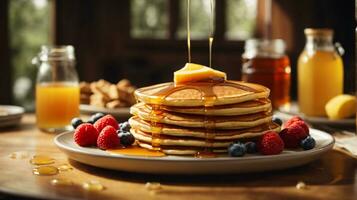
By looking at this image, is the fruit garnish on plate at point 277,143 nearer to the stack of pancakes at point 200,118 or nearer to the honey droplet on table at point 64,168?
the stack of pancakes at point 200,118

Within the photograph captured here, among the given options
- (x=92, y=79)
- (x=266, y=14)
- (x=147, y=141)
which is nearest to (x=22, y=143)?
(x=147, y=141)

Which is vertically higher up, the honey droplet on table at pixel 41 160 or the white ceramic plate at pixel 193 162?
the white ceramic plate at pixel 193 162

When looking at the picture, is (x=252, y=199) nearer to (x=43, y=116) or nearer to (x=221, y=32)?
(x=43, y=116)

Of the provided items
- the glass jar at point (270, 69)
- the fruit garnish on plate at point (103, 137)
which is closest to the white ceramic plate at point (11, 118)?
the fruit garnish on plate at point (103, 137)

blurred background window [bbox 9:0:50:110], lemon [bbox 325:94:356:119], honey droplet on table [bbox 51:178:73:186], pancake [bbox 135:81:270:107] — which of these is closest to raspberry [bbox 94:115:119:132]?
pancake [bbox 135:81:270:107]

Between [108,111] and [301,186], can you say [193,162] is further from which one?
[108,111]

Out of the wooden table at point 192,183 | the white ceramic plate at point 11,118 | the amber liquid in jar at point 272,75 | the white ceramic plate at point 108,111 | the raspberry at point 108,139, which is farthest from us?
the amber liquid in jar at point 272,75

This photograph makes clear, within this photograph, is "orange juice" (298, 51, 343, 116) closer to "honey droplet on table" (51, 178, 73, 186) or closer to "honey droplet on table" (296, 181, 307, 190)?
"honey droplet on table" (296, 181, 307, 190)
